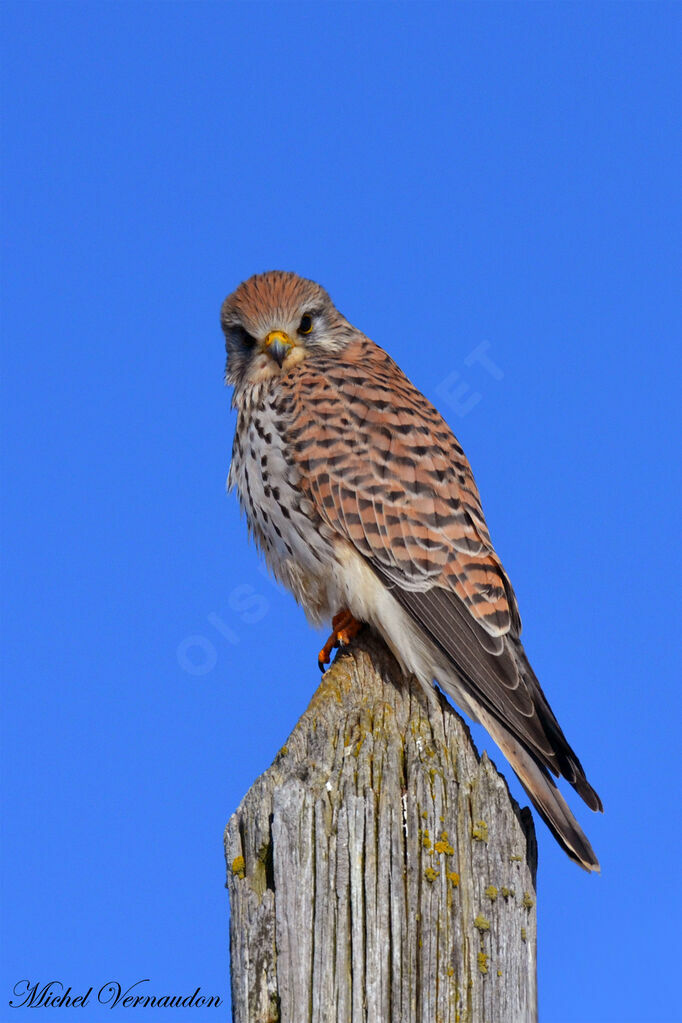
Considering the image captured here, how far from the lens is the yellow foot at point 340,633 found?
4277 mm

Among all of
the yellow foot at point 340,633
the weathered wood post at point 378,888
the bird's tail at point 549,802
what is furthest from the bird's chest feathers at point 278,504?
the weathered wood post at point 378,888

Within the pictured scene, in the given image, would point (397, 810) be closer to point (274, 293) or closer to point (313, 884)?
point (313, 884)

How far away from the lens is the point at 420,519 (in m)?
4.36

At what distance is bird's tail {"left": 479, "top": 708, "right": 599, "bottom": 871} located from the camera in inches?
135

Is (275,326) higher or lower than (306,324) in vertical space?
lower

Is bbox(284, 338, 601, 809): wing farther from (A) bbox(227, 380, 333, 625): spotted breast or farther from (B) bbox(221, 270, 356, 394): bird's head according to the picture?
(B) bbox(221, 270, 356, 394): bird's head

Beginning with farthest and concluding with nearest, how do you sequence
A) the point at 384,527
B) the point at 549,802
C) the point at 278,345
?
the point at 278,345
the point at 384,527
the point at 549,802

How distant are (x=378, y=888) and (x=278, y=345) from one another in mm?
2780

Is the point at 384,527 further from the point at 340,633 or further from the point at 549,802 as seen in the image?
the point at 549,802

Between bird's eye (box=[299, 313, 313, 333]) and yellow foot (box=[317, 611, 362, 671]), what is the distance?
1.47 metres

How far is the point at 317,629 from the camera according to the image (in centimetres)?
470

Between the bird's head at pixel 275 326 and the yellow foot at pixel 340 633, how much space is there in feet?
3.97

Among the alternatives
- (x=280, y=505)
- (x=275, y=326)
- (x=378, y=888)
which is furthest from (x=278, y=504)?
(x=378, y=888)

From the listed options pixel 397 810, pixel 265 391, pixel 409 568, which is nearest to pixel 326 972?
pixel 397 810
